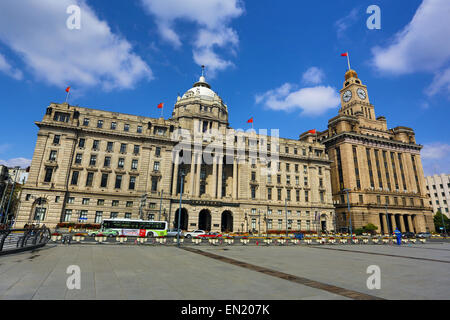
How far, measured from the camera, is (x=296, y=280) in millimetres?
10195

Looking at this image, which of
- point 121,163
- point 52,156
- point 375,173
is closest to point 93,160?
point 121,163

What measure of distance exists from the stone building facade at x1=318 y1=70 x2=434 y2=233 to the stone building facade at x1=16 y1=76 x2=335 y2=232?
298 inches

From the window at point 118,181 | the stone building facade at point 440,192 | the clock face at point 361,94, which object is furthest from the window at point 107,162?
the stone building facade at point 440,192

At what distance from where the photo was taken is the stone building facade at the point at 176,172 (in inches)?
1813

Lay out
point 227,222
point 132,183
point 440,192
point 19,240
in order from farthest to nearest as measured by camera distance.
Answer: point 440,192 → point 227,222 → point 132,183 → point 19,240

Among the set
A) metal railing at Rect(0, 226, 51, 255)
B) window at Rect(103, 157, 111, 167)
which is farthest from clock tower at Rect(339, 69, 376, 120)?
metal railing at Rect(0, 226, 51, 255)

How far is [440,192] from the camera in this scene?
10381 cm

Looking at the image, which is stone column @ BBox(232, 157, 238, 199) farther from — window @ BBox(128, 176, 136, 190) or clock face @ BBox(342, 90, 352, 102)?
clock face @ BBox(342, 90, 352, 102)

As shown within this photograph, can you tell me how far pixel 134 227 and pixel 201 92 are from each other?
151ft

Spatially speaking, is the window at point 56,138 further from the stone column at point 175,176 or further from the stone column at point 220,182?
the stone column at point 220,182

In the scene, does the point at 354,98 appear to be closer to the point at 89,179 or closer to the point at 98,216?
the point at 89,179

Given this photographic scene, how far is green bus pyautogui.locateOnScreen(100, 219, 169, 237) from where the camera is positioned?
121 ft

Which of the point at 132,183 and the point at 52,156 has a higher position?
the point at 52,156
